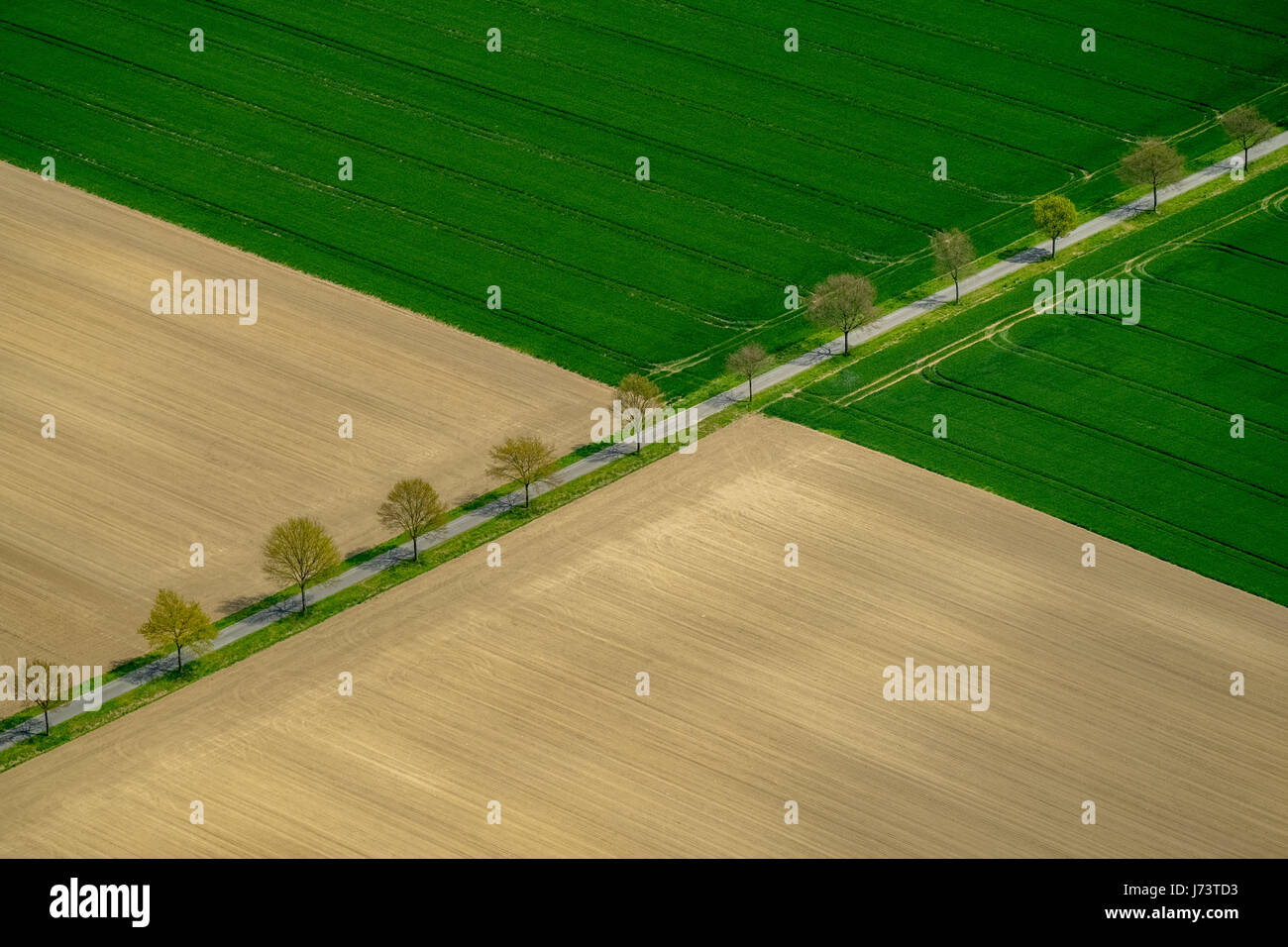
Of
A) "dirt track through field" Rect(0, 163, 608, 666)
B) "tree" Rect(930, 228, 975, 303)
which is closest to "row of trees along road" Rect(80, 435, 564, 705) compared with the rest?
"dirt track through field" Rect(0, 163, 608, 666)

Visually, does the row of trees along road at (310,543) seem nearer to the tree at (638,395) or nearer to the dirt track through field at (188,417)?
the dirt track through field at (188,417)

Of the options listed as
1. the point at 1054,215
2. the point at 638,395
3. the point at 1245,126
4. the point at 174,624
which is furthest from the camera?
the point at 1245,126

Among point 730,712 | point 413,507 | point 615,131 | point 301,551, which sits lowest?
point 730,712

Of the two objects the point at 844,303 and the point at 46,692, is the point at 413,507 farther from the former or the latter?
the point at 844,303

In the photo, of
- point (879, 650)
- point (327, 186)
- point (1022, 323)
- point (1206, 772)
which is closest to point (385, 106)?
point (327, 186)

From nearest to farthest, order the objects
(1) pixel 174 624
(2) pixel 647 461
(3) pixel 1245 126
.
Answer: (1) pixel 174 624 → (2) pixel 647 461 → (3) pixel 1245 126

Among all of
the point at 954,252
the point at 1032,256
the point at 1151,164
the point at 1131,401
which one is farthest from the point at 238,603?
the point at 1151,164

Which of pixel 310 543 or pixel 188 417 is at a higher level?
pixel 188 417

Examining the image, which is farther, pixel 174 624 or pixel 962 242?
pixel 962 242
